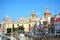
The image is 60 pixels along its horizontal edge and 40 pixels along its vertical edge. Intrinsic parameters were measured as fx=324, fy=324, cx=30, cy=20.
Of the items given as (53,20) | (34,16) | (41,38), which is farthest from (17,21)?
(41,38)

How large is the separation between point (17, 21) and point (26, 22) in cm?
860

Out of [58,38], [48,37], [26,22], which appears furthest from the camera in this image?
[26,22]

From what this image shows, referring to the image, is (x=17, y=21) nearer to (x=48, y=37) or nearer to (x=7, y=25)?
(x=7, y=25)

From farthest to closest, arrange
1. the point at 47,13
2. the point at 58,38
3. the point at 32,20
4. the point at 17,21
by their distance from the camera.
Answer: the point at 17,21 < the point at 32,20 < the point at 47,13 < the point at 58,38

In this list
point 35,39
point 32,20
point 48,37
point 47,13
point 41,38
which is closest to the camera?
point 48,37

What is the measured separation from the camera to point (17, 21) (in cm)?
12081

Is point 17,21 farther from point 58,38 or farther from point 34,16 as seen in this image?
point 58,38

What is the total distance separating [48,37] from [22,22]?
73.4 metres

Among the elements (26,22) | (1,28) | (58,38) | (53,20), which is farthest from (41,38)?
(1,28)

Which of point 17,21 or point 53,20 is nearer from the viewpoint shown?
point 53,20

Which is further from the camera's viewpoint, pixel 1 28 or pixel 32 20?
pixel 1 28

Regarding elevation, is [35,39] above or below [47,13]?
below

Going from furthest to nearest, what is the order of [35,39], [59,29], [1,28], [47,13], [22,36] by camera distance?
[1,28]
[47,13]
[22,36]
[59,29]
[35,39]

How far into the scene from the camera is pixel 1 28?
130750mm
